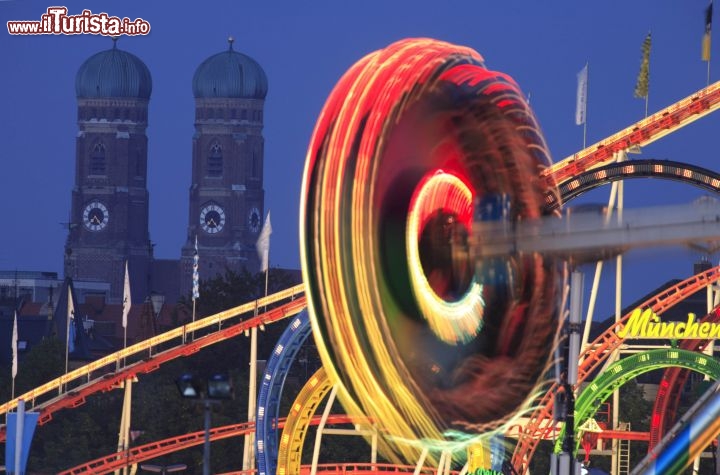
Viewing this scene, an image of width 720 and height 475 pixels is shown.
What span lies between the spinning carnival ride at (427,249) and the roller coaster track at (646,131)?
29728mm

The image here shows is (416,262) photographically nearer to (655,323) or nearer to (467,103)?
(467,103)

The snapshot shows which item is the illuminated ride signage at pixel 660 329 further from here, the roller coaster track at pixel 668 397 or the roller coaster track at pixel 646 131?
the roller coaster track at pixel 646 131

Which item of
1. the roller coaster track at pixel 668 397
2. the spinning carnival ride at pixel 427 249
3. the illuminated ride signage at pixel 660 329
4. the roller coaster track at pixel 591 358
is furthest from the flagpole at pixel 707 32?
the roller coaster track at pixel 668 397

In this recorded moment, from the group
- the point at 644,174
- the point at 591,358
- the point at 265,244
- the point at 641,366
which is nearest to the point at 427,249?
the point at 644,174

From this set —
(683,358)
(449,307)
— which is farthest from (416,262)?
(683,358)

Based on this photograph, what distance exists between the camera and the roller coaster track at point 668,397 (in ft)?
157

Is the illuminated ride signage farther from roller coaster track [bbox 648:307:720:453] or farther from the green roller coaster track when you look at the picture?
the green roller coaster track

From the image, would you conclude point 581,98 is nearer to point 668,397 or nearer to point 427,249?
point 668,397

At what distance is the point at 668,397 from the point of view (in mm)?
48938

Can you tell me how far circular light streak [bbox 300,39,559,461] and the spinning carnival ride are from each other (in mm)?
10

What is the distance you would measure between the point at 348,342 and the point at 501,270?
1347 millimetres

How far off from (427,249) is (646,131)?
31874mm

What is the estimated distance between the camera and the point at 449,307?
14.8m

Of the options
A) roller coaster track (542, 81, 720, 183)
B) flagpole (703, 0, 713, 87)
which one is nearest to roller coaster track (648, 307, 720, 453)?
roller coaster track (542, 81, 720, 183)
